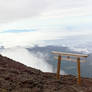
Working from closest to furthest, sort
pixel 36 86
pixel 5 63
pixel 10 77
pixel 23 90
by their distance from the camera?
1. pixel 23 90
2. pixel 36 86
3. pixel 10 77
4. pixel 5 63

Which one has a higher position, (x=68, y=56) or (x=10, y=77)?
(x=68, y=56)

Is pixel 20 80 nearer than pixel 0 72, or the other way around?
pixel 20 80

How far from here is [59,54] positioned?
70.2ft

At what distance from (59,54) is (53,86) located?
418 centimetres

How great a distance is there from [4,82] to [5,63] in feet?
28.9

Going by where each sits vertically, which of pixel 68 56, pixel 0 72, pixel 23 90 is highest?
pixel 68 56

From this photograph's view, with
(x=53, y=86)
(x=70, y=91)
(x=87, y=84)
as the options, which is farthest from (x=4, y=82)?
(x=87, y=84)

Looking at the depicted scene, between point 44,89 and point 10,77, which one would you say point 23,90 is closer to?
point 44,89

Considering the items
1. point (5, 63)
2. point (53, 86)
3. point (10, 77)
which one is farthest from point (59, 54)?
point (5, 63)

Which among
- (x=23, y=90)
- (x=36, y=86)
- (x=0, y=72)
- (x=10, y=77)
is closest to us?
(x=23, y=90)

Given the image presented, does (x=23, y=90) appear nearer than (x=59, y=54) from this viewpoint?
Yes

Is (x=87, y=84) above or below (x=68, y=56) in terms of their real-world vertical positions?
below

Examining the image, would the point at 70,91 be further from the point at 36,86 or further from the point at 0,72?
the point at 0,72

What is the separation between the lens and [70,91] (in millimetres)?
17078
